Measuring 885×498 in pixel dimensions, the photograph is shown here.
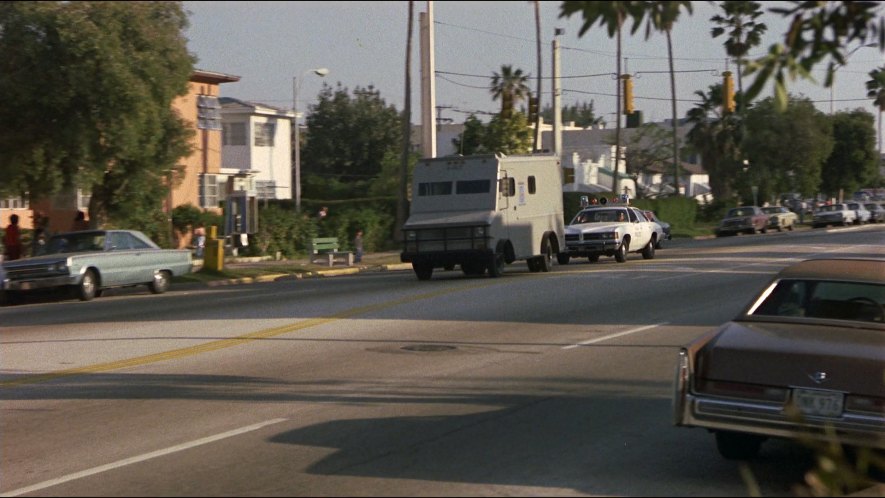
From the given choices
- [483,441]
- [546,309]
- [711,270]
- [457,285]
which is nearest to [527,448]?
[483,441]

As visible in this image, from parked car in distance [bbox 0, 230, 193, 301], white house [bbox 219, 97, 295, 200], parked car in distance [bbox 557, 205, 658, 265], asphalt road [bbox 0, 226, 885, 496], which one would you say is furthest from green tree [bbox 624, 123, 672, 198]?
asphalt road [bbox 0, 226, 885, 496]

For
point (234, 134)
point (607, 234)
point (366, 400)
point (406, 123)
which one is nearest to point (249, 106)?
point (234, 134)

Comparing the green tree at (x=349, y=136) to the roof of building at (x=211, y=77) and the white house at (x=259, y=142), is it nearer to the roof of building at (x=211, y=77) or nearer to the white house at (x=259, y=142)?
the white house at (x=259, y=142)

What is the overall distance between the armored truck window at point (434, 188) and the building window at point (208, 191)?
22.6m

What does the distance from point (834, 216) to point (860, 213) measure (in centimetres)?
360

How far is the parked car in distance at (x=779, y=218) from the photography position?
63469 mm

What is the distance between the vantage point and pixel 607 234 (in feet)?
103

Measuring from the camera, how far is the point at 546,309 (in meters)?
19.5

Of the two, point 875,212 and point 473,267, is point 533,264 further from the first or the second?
point 875,212

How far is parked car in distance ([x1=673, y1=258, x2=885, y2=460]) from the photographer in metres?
7.56

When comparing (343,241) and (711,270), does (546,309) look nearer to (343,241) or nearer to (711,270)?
(711,270)

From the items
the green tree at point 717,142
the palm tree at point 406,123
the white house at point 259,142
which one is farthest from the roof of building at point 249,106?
the green tree at point 717,142

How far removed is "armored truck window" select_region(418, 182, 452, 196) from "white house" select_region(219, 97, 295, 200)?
99.4 feet

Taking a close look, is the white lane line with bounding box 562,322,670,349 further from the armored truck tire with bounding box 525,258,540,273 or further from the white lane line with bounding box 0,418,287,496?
the armored truck tire with bounding box 525,258,540,273
